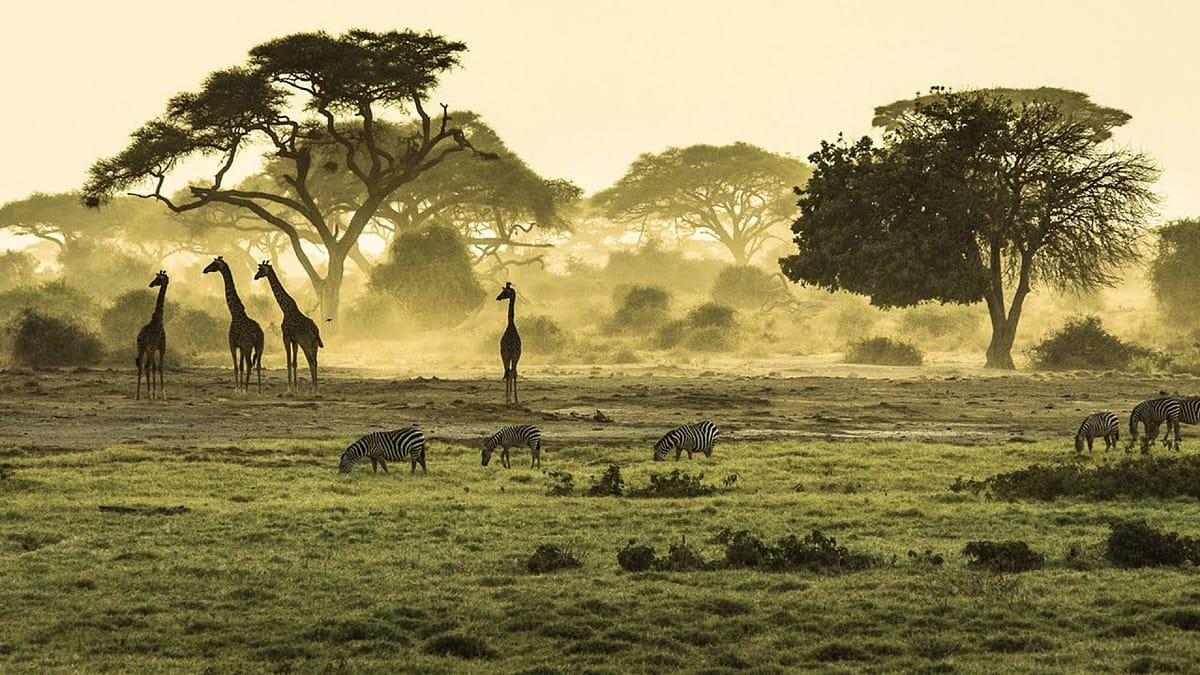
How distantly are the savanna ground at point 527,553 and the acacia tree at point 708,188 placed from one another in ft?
219

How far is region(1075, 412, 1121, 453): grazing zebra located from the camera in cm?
2552

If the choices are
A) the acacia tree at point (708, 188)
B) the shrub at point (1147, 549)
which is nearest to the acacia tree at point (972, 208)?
the shrub at point (1147, 549)

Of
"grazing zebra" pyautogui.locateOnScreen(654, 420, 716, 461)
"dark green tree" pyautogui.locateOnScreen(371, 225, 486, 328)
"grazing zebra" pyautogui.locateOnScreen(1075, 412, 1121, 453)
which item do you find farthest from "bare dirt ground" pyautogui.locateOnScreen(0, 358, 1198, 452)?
"dark green tree" pyautogui.locateOnScreen(371, 225, 486, 328)

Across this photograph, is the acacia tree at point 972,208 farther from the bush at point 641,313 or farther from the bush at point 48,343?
the bush at point 48,343

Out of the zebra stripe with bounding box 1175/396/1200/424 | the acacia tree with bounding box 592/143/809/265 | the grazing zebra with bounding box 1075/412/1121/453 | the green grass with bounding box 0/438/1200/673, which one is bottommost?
the green grass with bounding box 0/438/1200/673

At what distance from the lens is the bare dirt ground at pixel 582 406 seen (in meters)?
29.5

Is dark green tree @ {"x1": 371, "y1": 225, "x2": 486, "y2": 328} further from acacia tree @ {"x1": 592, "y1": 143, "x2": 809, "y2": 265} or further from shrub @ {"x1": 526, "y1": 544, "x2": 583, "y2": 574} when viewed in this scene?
shrub @ {"x1": 526, "y1": 544, "x2": 583, "y2": 574}

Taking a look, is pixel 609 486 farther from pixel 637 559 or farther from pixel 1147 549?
pixel 1147 549

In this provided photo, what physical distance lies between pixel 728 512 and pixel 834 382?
88.8ft

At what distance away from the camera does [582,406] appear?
3634 cm

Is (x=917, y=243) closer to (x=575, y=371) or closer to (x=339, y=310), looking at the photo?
(x=575, y=371)

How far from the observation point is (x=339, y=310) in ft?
250

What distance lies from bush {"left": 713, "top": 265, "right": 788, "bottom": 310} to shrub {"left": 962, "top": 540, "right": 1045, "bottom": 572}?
247ft

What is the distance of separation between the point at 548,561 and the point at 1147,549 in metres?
6.34
